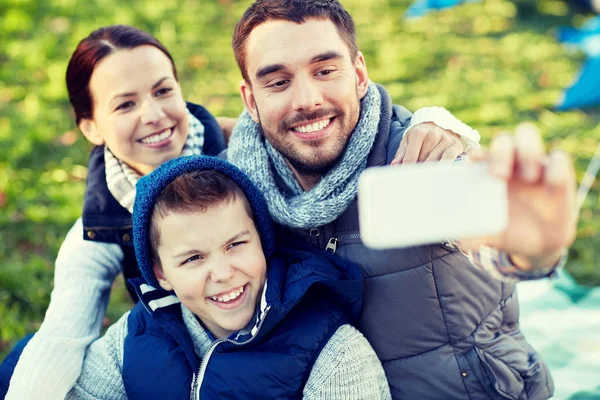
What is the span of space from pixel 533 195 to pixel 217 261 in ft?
3.64

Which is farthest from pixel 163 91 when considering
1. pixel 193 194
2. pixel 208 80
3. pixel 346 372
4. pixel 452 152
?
pixel 208 80

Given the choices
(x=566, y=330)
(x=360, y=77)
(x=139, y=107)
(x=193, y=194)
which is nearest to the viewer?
(x=193, y=194)

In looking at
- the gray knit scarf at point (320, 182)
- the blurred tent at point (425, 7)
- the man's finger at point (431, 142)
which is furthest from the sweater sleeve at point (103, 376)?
the blurred tent at point (425, 7)

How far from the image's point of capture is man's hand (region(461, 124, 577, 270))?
4.91 ft

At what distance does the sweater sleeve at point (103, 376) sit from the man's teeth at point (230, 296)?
41 cm

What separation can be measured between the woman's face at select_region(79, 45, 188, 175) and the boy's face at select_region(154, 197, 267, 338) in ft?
2.56

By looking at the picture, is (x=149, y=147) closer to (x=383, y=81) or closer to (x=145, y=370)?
(x=145, y=370)

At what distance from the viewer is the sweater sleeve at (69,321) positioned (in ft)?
7.98

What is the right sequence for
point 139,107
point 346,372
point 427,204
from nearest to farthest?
point 427,204, point 346,372, point 139,107

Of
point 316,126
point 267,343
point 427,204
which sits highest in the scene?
point 316,126

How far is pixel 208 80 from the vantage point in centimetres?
640

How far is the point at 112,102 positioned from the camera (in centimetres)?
305

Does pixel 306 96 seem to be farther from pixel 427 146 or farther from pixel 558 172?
pixel 558 172

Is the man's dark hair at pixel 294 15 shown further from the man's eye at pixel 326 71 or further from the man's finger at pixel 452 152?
the man's finger at pixel 452 152
